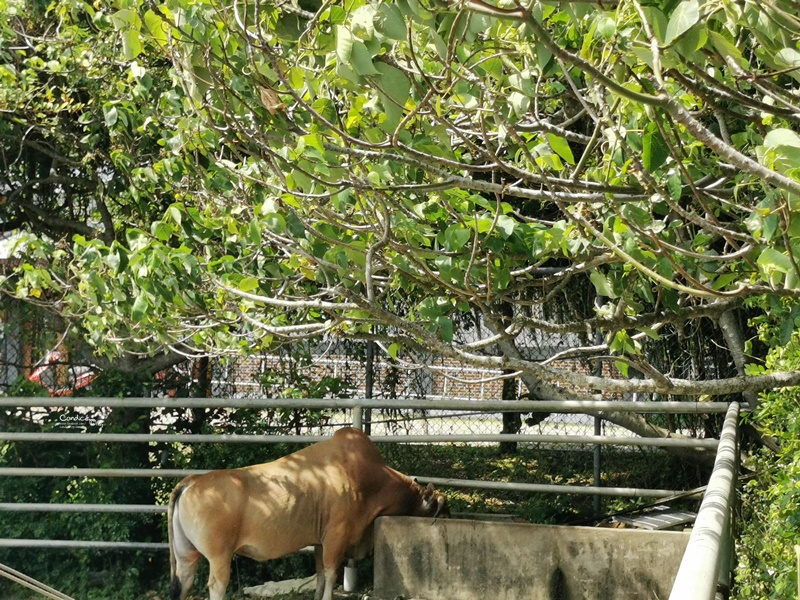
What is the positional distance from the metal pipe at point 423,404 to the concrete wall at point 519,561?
831 mm

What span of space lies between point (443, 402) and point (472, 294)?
325 cm

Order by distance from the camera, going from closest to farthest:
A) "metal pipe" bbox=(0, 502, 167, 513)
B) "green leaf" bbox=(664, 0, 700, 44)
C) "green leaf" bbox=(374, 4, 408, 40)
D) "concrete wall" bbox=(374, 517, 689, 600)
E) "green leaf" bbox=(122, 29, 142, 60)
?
"green leaf" bbox=(664, 0, 700, 44), "green leaf" bbox=(374, 4, 408, 40), "green leaf" bbox=(122, 29, 142, 60), "concrete wall" bbox=(374, 517, 689, 600), "metal pipe" bbox=(0, 502, 167, 513)

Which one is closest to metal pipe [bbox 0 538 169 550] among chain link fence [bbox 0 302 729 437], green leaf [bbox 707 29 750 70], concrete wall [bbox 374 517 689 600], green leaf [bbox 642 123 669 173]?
chain link fence [bbox 0 302 729 437]

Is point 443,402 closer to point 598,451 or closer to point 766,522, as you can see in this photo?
point 598,451

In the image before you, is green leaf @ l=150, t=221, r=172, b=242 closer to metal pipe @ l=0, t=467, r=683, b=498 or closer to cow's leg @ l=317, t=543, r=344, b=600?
metal pipe @ l=0, t=467, r=683, b=498

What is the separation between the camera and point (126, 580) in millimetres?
Result: 8188

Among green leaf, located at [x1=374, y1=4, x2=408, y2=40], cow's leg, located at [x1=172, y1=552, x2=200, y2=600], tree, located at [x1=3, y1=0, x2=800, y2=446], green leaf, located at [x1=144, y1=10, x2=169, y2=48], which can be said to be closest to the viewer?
green leaf, located at [x1=374, y1=4, x2=408, y2=40]

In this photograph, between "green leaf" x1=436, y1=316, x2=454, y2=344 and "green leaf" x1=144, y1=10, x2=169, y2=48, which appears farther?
"green leaf" x1=436, y1=316, x2=454, y2=344

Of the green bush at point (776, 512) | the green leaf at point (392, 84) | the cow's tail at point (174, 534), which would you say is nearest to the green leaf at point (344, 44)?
the green leaf at point (392, 84)

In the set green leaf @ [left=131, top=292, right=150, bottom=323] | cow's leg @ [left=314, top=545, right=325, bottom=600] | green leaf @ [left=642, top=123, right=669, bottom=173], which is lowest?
cow's leg @ [left=314, top=545, right=325, bottom=600]

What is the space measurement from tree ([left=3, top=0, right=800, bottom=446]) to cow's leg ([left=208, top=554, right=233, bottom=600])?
4.69ft

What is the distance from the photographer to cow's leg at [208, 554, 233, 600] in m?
6.70

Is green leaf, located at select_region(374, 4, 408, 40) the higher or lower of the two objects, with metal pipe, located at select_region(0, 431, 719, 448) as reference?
higher

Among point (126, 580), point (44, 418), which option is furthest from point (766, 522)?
point (44, 418)
